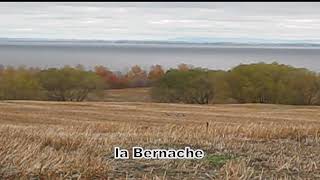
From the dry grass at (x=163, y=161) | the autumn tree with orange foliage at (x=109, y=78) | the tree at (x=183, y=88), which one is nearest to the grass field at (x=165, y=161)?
the dry grass at (x=163, y=161)

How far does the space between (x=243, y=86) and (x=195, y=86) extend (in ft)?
13.0

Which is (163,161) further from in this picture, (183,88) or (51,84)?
(51,84)

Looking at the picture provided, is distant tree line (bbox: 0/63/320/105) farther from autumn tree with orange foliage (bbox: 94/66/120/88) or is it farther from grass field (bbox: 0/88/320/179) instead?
grass field (bbox: 0/88/320/179)

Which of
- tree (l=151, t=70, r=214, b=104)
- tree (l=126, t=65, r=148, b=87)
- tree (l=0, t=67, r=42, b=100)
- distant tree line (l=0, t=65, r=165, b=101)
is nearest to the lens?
tree (l=0, t=67, r=42, b=100)

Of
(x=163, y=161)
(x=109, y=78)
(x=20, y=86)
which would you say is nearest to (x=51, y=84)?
(x=20, y=86)

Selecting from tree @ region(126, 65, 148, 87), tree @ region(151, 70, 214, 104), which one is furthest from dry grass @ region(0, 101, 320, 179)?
tree @ region(126, 65, 148, 87)

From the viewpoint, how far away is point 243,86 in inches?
1905

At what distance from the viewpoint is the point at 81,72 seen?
49688 millimetres

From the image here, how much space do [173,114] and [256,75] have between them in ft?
68.6

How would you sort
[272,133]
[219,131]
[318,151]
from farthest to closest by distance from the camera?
[219,131] → [272,133] → [318,151]

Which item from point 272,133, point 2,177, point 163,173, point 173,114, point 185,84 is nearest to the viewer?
point 2,177

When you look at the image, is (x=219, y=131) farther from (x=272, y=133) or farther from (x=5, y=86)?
(x=5, y=86)

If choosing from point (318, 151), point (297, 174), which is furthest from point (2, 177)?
point (318, 151)

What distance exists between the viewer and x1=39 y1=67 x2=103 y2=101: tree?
46.9m
